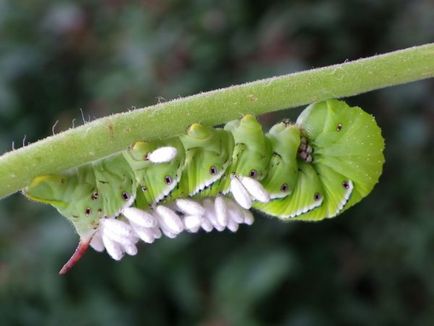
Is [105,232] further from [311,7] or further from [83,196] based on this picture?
[311,7]

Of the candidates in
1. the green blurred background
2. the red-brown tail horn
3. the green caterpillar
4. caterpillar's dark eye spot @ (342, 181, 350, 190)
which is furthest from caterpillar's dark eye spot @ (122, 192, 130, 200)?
the green blurred background

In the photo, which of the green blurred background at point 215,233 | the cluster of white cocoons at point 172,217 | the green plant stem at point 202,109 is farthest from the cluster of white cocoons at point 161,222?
the green blurred background at point 215,233

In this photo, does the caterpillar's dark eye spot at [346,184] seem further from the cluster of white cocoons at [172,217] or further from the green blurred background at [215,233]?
the green blurred background at [215,233]

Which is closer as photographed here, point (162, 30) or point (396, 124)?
point (162, 30)

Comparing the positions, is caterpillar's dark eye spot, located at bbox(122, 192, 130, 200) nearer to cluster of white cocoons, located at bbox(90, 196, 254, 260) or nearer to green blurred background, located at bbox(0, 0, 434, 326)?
cluster of white cocoons, located at bbox(90, 196, 254, 260)

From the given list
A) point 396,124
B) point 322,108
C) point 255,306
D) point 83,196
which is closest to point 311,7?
point 396,124

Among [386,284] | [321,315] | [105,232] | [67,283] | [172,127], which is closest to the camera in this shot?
[172,127]

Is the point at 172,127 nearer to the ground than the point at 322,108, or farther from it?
farther from it
